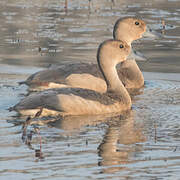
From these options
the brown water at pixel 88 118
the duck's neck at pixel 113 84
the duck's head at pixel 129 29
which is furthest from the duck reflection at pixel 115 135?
the duck's head at pixel 129 29

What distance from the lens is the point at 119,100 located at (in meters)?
10.8

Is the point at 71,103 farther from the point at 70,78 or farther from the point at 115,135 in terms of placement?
the point at 70,78

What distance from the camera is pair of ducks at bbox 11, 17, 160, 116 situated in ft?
33.0

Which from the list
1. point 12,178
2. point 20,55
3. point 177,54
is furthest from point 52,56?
point 12,178

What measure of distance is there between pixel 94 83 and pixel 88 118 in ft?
8.50

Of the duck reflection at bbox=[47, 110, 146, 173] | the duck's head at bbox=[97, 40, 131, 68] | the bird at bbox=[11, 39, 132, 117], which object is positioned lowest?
the duck reflection at bbox=[47, 110, 146, 173]

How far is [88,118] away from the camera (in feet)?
33.1

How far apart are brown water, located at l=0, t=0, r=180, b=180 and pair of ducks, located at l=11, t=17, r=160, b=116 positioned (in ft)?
0.72

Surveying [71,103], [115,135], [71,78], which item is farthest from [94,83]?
[115,135]

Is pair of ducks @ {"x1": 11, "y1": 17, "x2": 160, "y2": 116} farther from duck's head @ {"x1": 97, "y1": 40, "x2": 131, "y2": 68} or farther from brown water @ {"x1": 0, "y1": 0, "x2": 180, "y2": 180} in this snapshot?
brown water @ {"x1": 0, "y1": 0, "x2": 180, "y2": 180}

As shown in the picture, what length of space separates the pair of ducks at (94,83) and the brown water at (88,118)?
22cm

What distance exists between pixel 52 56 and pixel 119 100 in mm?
4765

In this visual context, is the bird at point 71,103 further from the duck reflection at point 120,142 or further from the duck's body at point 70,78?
the duck's body at point 70,78

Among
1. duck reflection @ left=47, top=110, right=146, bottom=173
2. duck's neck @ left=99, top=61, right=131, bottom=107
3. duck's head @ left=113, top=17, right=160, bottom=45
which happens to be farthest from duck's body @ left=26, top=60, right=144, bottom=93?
duck reflection @ left=47, top=110, right=146, bottom=173
